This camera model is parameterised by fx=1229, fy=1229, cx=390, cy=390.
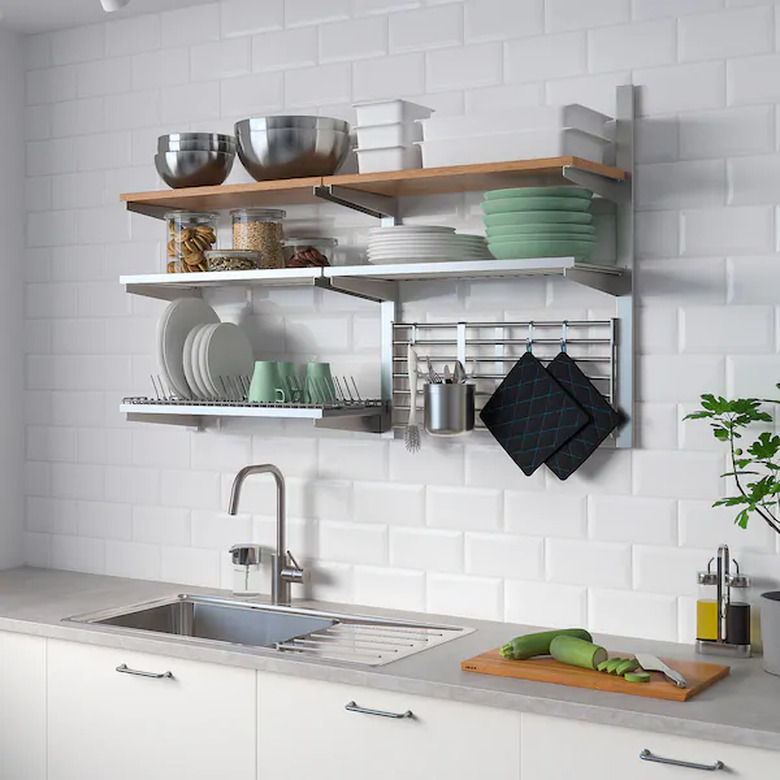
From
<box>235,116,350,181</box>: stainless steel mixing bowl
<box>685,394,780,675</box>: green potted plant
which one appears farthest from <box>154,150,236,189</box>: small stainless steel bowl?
<box>685,394,780,675</box>: green potted plant

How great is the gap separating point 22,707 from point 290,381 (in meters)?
1.03

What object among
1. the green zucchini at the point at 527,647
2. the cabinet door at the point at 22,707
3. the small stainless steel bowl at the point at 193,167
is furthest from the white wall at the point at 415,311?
the cabinet door at the point at 22,707

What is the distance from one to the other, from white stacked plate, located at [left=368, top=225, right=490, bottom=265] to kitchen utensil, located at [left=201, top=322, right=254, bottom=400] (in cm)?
56

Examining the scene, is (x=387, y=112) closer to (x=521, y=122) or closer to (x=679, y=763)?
(x=521, y=122)

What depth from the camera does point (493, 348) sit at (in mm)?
2961

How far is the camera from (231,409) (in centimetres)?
301

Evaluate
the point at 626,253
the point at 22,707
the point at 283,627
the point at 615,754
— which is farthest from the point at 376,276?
the point at 22,707

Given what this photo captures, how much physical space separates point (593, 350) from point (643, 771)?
1.00m

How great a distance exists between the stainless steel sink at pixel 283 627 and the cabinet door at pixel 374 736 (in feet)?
0.28

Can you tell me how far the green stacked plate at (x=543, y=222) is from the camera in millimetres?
2646

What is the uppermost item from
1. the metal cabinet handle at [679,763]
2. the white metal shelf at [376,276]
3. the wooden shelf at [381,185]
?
the wooden shelf at [381,185]

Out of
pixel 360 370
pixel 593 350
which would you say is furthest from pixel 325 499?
pixel 593 350

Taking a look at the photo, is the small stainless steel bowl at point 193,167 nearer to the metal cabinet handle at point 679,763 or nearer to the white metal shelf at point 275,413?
the white metal shelf at point 275,413

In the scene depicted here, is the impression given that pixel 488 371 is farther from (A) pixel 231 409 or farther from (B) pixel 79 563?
(B) pixel 79 563
